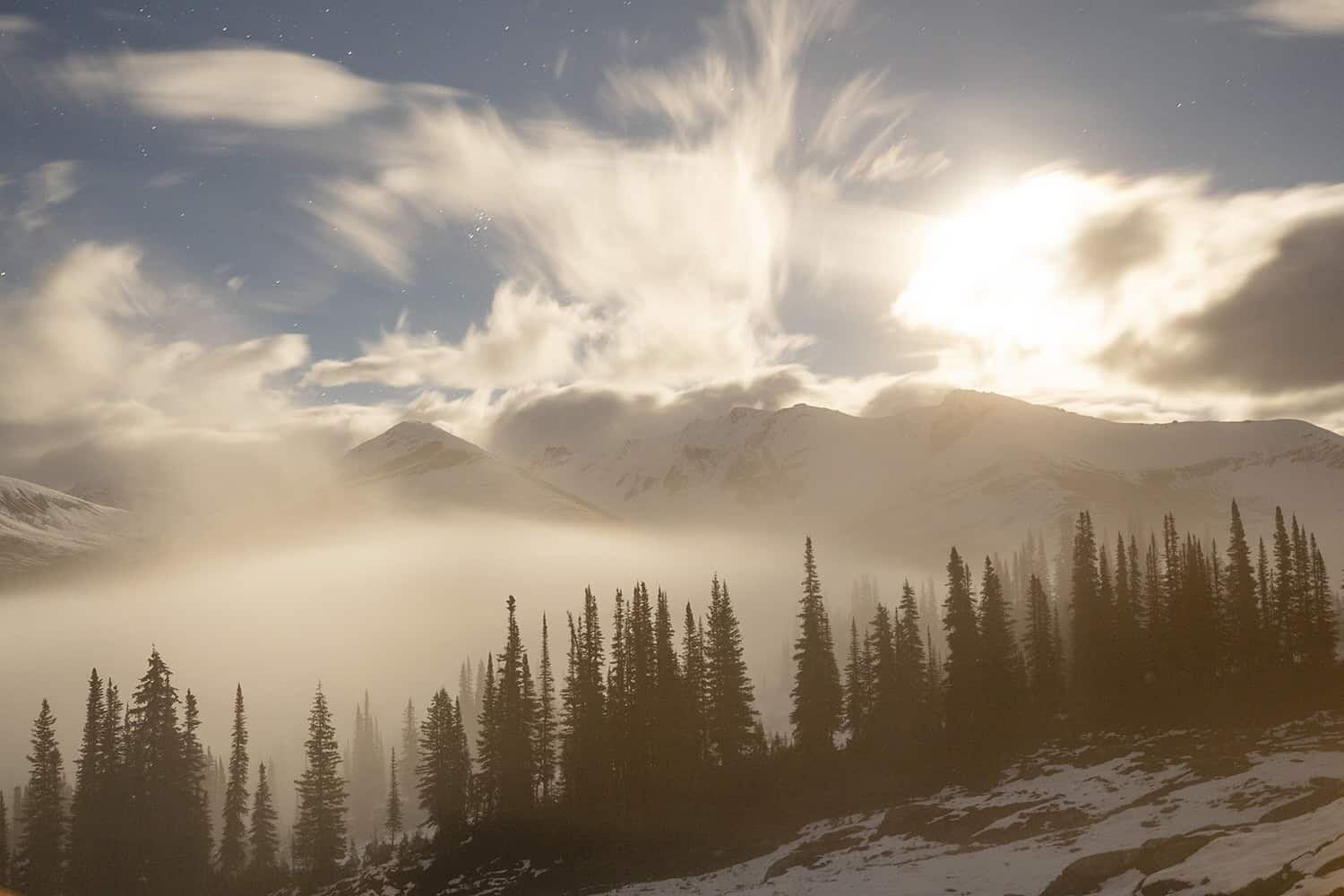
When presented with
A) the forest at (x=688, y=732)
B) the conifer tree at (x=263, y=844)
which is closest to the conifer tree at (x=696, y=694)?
the forest at (x=688, y=732)

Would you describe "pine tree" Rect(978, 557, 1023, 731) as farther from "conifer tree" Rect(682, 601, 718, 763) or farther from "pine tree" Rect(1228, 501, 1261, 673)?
"conifer tree" Rect(682, 601, 718, 763)

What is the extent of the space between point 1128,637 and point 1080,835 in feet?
161

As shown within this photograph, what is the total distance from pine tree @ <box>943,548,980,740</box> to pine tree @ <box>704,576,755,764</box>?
1781 centimetres

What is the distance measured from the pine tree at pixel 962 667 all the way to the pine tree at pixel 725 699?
17.8 metres

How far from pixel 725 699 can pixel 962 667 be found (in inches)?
841

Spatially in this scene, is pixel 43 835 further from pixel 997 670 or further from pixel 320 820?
pixel 997 670

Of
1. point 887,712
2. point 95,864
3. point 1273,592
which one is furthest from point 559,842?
point 1273,592

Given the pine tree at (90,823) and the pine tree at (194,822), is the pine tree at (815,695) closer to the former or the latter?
the pine tree at (194,822)

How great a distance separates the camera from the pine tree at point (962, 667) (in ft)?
302

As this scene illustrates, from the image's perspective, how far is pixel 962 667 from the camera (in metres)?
94.5

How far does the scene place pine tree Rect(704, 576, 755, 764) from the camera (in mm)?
94812

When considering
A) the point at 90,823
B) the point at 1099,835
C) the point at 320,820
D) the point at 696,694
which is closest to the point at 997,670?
the point at 696,694

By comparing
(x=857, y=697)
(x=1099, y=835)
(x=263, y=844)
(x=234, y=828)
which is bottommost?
(x=263, y=844)

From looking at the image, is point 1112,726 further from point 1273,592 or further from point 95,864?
point 95,864
